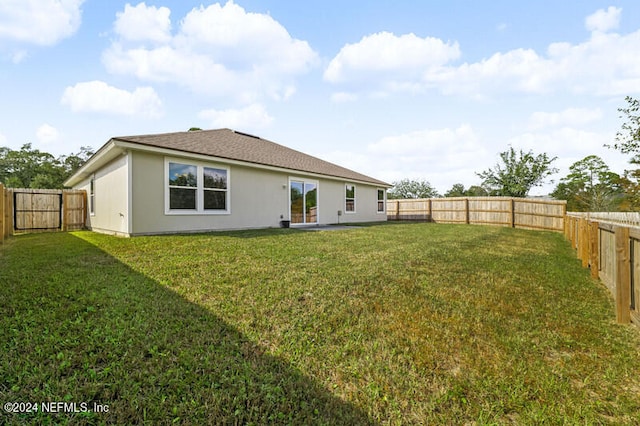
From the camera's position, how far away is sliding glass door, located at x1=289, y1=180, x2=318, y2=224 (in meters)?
12.1

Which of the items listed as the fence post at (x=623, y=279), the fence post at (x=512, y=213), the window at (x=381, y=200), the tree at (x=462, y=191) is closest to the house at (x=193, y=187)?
the window at (x=381, y=200)

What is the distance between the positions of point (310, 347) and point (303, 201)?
10549mm

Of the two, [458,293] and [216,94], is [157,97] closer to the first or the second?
[216,94]

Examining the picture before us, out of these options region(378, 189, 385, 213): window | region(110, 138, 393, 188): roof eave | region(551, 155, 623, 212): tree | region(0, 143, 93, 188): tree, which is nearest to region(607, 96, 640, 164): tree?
region(378, 189, 385, 213): window

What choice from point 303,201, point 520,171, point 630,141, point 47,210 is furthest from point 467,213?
point 47,210

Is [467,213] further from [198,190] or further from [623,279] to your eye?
[198,190]

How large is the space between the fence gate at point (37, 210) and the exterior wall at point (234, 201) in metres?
6.31

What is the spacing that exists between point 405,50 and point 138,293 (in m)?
10.9

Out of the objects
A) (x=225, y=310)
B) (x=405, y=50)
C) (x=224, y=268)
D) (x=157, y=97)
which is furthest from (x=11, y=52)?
(x=405, y=50)

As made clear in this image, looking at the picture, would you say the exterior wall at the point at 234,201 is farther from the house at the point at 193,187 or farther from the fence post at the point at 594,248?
the fence post at the point at 594,248

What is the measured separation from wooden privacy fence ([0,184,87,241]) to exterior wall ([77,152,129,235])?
1.22m

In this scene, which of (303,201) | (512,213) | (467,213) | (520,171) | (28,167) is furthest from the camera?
(28,167)

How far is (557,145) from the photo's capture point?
2008cm

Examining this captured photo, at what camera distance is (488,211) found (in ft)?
51.0
